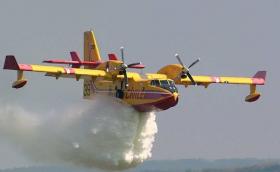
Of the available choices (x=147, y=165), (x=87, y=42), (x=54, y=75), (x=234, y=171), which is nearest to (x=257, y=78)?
(x=87, y=42)

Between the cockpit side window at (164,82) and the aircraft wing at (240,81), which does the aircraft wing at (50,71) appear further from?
the aircraft wing at (240,81)

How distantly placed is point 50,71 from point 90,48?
10.4m

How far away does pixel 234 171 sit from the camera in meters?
162

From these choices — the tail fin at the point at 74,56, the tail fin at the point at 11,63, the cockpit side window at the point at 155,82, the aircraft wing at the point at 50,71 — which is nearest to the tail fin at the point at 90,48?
the tail fin at the point at 74,56

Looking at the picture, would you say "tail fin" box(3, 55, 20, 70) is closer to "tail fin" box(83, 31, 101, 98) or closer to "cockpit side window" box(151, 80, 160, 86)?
"cockpit side window" box(151, 80, 160, 86)

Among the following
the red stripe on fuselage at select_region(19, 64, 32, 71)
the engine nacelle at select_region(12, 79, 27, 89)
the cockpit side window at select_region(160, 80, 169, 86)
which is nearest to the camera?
the engine nacelle at select_region(12, 79, 27, 89)

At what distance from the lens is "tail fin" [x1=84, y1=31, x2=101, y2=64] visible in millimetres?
64938

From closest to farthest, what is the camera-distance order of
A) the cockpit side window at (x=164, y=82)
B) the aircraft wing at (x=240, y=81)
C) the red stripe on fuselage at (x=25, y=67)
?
1. the red stripe on fuselage at (x=25, y=67)
2. the cockpit side window at (x=164, y=82)
3. the aircraft wing at (x=240, y=81)

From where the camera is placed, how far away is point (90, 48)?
65.7m

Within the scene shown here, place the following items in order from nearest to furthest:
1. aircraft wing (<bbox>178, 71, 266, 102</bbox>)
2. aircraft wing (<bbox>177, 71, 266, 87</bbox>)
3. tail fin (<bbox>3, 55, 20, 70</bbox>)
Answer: tail fin (<bbox>3, 55, 20, 70</bbox>) → aircraft wing (<bbox>177, 71, 266, 87</bbox>) → aircraft wing (<bbox>178, 71, 266, 102</bbox>)

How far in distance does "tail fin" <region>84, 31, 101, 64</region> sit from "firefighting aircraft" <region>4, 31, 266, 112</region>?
2.76 meters

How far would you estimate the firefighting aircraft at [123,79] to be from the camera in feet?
180

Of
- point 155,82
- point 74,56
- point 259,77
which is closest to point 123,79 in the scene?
point 155,82

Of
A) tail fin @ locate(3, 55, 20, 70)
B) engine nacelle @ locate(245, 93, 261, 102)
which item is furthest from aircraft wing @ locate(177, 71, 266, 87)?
tail fin @ locate(3, 55, 20, 70)
